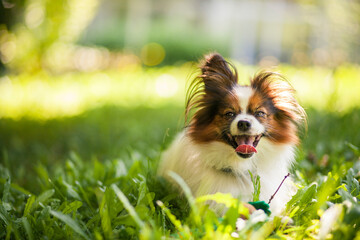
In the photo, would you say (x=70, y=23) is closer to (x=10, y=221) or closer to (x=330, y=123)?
(x=330, y=123)

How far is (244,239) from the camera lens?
6.16 ft

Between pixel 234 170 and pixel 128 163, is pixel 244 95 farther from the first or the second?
pixel 128 163

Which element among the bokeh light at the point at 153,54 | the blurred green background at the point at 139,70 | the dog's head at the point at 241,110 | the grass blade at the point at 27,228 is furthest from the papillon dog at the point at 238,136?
the bokeh light at the point at 153,54

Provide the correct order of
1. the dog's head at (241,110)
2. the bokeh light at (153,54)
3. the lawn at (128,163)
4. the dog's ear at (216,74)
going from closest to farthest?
the lawn at (128,163) < the dog's head at (241,110) < the dog's ear at (216,74) < the bokeh light at (153,54)

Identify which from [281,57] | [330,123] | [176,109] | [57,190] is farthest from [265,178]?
[281,57]

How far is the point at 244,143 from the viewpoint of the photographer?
8.73 ft

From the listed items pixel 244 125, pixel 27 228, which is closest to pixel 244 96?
pixel 244 125

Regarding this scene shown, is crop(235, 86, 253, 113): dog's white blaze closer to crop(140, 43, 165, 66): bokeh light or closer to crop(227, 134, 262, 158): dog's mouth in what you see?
crop(227, 134, 262, 158): dog's mouth

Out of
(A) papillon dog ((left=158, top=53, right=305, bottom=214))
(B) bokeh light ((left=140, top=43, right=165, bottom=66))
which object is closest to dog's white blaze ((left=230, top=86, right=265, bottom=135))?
(A) papillon dog ((left=158, top=53, right=305, bottom=214))

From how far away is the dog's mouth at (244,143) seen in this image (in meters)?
2.59

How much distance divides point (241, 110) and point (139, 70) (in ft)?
29.4

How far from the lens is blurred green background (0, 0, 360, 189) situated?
15.8 feet

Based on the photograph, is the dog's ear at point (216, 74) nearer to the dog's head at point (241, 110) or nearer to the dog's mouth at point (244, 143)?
the dog's head at point (241, 110)

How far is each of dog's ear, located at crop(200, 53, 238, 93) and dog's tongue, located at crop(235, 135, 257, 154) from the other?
42cm
